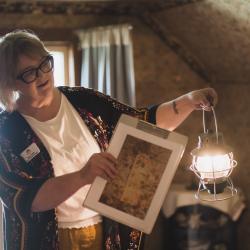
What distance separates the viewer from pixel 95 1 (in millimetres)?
2637

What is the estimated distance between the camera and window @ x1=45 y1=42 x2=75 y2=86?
2738mm

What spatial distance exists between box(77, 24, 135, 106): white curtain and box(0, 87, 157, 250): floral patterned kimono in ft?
3.57

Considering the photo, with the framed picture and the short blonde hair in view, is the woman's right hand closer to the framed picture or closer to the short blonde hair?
the framed picture

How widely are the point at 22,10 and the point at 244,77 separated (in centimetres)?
130

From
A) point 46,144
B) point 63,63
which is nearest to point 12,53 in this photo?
point 46,144

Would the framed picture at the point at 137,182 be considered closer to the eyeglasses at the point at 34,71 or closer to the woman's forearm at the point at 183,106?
the woman's forearm at the point at 183,106

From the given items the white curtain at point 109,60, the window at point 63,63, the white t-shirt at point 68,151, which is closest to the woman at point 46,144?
the white t-shirt at point 68,151

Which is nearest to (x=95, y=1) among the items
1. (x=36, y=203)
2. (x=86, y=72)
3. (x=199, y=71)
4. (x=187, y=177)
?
(x=86, y=72)

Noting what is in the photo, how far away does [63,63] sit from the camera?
2.79 m

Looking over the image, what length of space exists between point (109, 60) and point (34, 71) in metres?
1.33

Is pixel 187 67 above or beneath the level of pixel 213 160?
above

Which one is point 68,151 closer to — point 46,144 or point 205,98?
point 46,144

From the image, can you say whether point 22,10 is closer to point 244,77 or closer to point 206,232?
point 244,77

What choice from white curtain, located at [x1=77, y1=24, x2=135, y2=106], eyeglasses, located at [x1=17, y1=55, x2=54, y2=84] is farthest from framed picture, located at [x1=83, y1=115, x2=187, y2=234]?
white curtain, located at [x1=77, y1=24, x2=135, y2=106]
